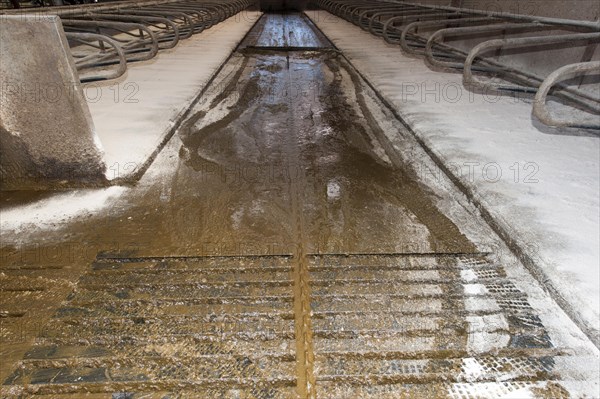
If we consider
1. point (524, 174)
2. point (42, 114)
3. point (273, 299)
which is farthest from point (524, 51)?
point (42, 114)

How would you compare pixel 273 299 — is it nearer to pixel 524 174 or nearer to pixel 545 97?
pixel 524 174

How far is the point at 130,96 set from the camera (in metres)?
3.52

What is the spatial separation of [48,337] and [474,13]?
5900mm

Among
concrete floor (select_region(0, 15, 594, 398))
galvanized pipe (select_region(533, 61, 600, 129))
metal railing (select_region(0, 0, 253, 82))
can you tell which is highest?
metal railing (select_region(0, 0, 253, 82))

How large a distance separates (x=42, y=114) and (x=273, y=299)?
1735mm

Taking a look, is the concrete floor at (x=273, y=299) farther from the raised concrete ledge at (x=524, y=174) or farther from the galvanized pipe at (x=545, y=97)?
the galvanized pipe at (x=545, y=97)

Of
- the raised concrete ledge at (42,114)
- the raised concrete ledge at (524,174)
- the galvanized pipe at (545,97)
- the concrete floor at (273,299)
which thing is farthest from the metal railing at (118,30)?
the galvanized pipe at (545,97)

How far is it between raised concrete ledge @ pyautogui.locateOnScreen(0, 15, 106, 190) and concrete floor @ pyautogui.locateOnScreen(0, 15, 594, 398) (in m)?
0.22

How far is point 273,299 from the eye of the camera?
1491mm

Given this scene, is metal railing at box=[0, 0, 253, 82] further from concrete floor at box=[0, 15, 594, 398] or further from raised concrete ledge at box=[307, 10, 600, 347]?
raised concrete ledge at box=[307, 10, 600, 347]

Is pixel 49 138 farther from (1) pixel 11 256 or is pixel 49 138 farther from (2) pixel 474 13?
(2) pixel 474 13

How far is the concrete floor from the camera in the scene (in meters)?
1.21

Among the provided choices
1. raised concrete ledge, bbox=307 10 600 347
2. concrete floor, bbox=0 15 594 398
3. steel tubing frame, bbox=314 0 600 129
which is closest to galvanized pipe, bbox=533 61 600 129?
steel tubing frame, bbox=314 0 600 129

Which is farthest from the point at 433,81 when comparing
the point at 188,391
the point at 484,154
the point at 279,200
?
the point at 188,391
